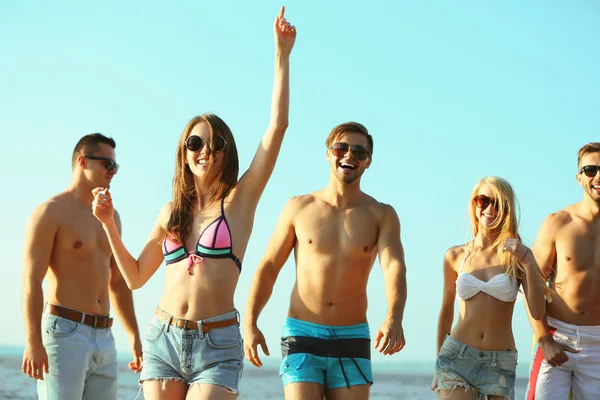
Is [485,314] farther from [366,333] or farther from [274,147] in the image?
[274,147]

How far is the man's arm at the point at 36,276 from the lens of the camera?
7.12 meters

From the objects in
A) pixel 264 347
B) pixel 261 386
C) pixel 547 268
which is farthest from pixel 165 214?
pixel 261 386

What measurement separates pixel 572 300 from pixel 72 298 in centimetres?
463

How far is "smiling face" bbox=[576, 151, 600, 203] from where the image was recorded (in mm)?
8414

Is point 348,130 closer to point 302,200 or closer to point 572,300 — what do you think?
point 302,200

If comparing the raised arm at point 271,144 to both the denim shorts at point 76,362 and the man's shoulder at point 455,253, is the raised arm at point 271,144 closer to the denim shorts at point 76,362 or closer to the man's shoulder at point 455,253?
the denim shorts at point 76,362

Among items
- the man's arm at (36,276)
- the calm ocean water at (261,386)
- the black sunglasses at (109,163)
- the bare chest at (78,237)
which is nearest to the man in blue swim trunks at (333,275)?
the bare chest at (78,237)

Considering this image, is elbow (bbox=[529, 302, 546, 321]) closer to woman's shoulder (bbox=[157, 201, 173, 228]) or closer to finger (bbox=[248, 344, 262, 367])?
finger (bbox=[248, 344, 262, 367])

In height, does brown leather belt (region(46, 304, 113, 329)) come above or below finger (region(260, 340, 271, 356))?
above

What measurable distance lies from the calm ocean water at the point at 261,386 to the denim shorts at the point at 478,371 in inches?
567

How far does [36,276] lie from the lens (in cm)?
742

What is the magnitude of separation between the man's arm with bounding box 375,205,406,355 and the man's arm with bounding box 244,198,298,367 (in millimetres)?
764

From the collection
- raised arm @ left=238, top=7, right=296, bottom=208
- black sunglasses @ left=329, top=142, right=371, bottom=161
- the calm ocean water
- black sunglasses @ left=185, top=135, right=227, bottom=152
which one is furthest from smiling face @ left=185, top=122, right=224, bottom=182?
the calm ocean water

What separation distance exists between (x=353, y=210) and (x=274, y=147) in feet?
4.79
